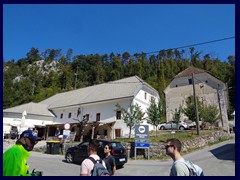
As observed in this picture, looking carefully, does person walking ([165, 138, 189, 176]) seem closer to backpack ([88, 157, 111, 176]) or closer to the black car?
backpack ([88, 157, 111, 176])

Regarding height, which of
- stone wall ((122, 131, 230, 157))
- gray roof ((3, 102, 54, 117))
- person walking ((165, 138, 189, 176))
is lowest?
stone wall ((122, 131, 230, 157))

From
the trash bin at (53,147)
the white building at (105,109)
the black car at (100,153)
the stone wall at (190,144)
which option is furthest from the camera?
the white building at (105,109)

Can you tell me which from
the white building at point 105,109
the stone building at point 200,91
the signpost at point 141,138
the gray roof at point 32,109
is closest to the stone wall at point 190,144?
the signpost at point 141,138

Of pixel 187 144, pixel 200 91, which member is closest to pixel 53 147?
pixel 187 144

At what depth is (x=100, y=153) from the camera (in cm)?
1085

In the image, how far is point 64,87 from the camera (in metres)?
64.8

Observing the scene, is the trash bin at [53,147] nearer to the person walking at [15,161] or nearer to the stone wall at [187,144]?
the stone wall at [187,144]

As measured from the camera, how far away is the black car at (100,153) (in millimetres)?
10660

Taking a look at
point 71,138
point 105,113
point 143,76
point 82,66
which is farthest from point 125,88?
point 82,66

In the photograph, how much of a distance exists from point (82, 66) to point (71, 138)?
50.4 metres

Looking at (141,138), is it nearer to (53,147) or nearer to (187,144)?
(187,144)

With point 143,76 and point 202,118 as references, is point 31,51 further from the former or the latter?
point 202,118

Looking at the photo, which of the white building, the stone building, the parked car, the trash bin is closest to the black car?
the trash bin

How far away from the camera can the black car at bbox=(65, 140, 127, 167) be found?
1066 cm
